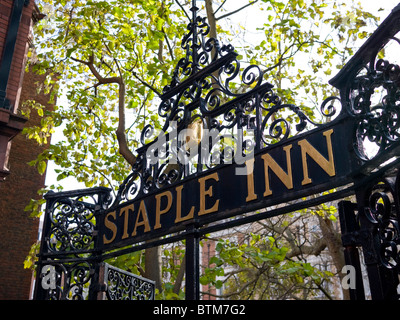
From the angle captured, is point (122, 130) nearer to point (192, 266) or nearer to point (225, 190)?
point (225, 190)

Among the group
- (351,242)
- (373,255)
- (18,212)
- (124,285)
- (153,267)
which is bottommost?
(373,255)

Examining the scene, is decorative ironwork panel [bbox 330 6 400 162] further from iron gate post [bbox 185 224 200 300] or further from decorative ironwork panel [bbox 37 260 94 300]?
decorative ironwork panel [bbox 37 260 94 300]

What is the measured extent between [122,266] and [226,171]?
639cm

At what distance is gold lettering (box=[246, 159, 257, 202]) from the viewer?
14.6 ft

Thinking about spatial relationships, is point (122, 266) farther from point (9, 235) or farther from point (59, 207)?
point (9, 235)

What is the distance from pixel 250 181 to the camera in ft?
14.8

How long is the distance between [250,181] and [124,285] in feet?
9.12

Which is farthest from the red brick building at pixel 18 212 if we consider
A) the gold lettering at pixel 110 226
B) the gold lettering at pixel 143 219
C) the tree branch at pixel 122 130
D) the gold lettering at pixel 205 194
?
the gold lettering at pixel 205 194

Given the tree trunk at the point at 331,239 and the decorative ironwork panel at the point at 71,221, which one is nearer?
the decorative ironwork panel at the point at 71,221

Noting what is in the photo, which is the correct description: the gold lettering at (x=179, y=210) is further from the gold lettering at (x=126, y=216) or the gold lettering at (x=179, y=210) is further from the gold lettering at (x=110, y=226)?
the gold lettering at (x=110, y=226)

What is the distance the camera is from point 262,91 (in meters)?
4.73

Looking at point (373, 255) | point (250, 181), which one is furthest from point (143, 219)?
point (373, 255)

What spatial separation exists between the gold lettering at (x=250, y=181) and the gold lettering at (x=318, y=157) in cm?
57

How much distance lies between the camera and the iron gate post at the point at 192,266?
4602mm
